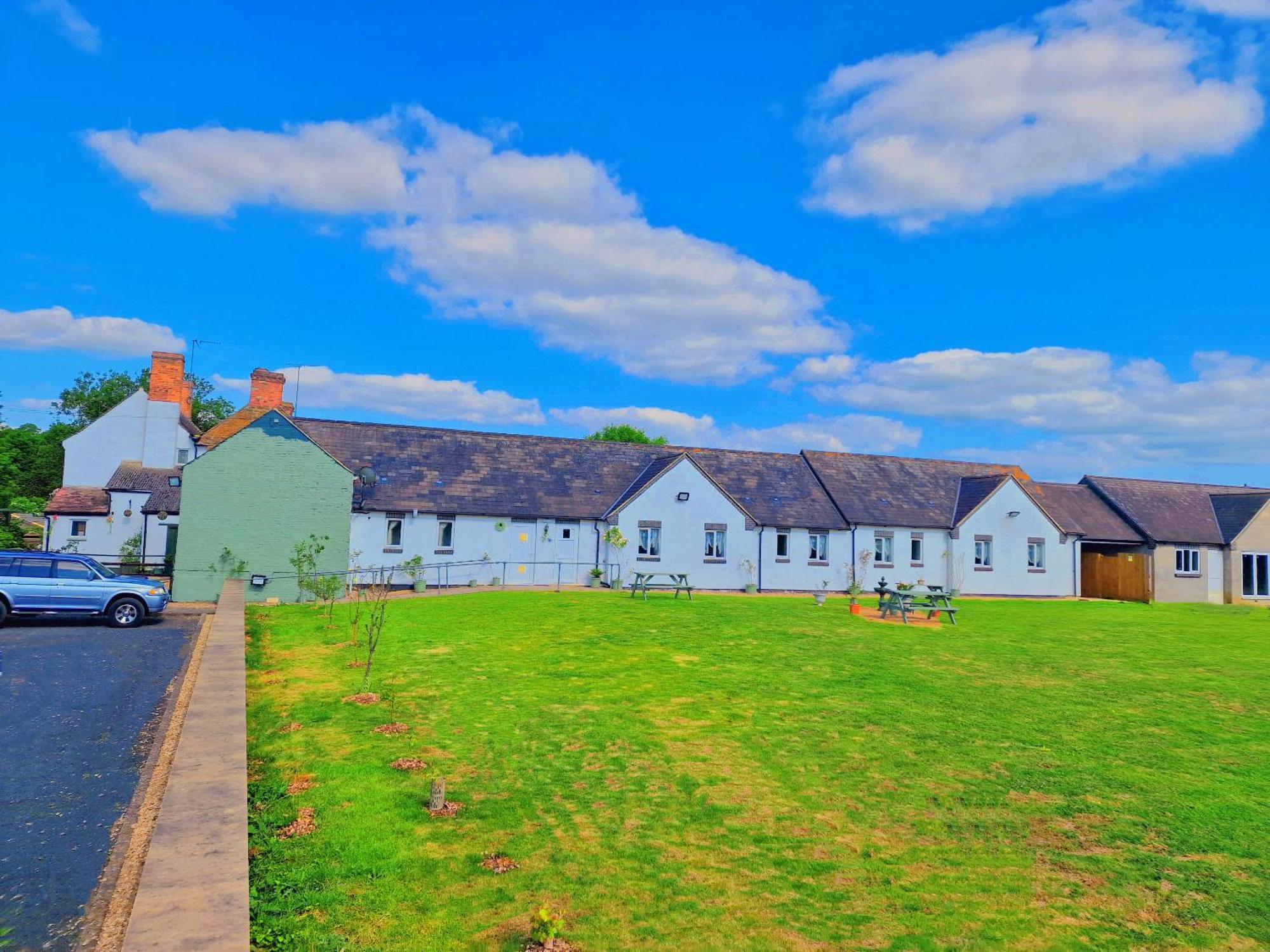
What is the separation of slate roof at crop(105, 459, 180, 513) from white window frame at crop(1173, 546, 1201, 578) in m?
50.8

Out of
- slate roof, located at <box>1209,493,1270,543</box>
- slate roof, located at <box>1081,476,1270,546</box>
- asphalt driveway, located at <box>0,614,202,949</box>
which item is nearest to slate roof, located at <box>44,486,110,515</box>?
asphalt driveway, located at <box>0,614,202,949</box>

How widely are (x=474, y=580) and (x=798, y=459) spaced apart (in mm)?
18517

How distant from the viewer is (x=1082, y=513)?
4066 centimetres

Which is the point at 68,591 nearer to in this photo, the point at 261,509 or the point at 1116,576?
the point at 261,509

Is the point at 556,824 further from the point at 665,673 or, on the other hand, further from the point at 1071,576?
the point at 1071,576

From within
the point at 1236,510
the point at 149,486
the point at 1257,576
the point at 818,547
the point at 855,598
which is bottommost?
the point at 855,598

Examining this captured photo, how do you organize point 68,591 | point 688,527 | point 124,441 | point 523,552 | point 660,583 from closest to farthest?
point 68,591, point 523,552, point 660,583, point 688,527, point 124,441

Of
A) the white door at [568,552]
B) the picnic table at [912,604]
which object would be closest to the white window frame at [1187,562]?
the picnic table at [912,604]

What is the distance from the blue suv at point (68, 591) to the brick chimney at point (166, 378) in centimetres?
2710

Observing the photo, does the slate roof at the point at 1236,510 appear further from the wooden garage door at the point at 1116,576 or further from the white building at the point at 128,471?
the white building at the point at 128,471

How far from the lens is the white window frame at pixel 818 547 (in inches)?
1403

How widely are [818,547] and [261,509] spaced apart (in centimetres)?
2373

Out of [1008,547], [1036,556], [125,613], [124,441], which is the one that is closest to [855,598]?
[1008,547]

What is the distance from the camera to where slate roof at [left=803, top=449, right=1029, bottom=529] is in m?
37.2
